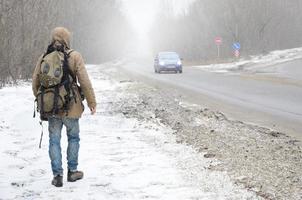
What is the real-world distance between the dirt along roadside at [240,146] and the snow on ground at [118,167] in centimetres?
24

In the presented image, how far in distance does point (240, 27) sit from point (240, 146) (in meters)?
51.0

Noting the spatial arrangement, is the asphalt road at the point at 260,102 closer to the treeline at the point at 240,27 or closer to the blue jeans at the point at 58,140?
the blue jeans at the point at 58,140

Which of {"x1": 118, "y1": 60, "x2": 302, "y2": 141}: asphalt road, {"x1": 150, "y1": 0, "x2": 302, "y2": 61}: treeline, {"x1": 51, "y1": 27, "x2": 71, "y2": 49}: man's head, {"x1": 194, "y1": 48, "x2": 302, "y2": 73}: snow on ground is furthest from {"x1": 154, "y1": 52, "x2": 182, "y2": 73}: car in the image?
{"x1": 51, "y1": 27, "x2": 71, "y2": 49}: man's head

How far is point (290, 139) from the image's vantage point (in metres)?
9.01

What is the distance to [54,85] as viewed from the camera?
5.98 metres

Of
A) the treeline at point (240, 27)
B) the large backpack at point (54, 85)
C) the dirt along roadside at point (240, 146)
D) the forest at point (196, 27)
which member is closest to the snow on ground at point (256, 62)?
the forest at point (196, 27)

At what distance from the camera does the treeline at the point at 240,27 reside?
2264 inches

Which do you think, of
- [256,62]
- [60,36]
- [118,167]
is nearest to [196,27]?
[256,62]

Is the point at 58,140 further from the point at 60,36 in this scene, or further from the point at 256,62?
the point at 256,62

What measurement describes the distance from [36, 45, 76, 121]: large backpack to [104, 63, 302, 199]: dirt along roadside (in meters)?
→ 2.13

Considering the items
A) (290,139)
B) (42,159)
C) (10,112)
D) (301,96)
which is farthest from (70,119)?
(301,96)

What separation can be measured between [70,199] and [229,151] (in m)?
2.92

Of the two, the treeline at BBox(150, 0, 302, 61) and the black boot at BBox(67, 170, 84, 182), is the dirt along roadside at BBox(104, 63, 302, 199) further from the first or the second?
the treeline at BBox(150, 0, 302, 61)

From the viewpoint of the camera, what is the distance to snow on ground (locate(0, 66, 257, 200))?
18.9 ft
